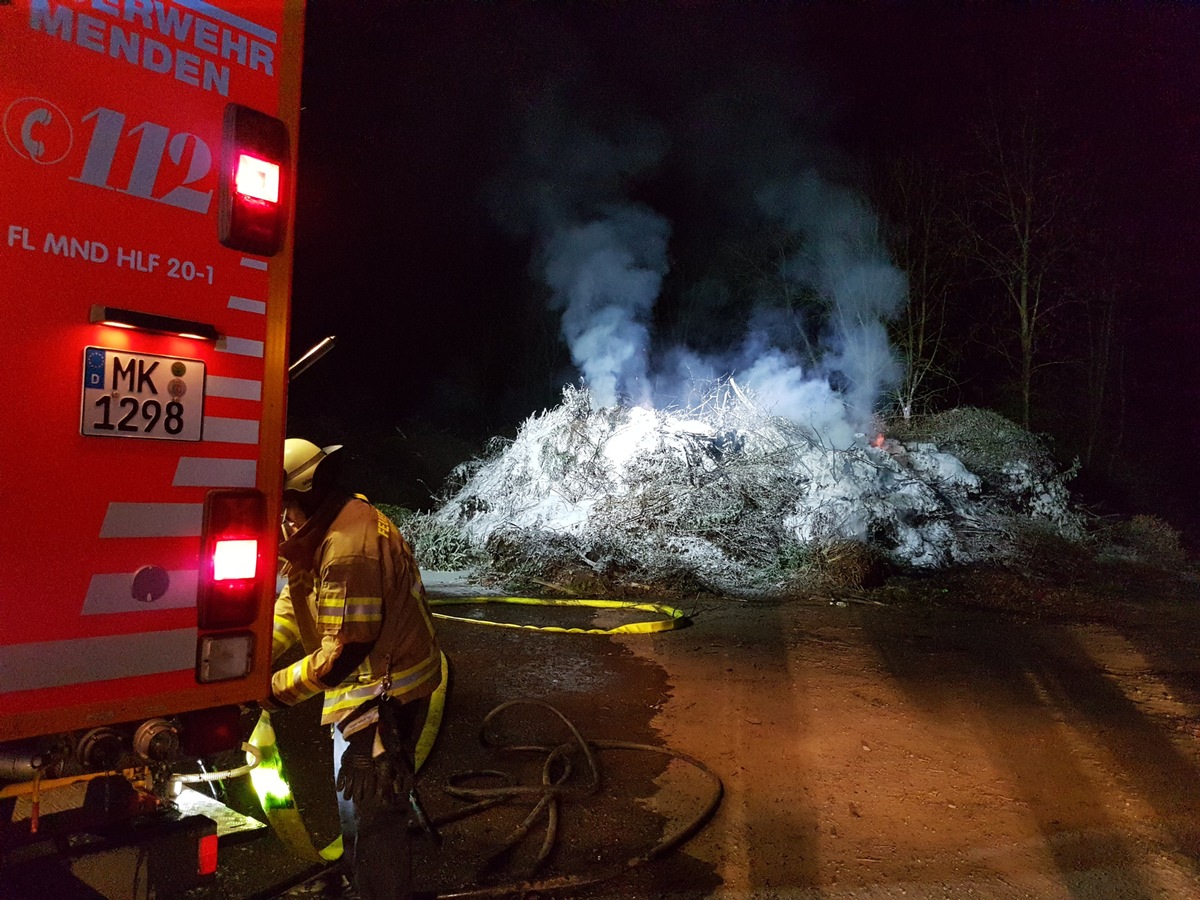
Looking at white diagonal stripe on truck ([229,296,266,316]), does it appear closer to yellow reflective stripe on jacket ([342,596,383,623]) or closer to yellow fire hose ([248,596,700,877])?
yellow reflective stripe on jacket ([342,596,383,623])

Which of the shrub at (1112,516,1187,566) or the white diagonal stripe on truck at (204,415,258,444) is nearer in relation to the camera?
the white diagonal stripe on truck at (204,415,258,444)

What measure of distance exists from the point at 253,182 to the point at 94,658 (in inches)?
51.3

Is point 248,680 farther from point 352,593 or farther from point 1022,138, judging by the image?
point 1022,138

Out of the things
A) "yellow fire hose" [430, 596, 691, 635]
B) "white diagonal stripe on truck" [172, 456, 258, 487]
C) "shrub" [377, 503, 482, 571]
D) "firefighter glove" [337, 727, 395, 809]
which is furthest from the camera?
"shrub" [377, 503, 482, 571]

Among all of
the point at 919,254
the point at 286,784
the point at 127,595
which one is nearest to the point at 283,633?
the point at 286,784

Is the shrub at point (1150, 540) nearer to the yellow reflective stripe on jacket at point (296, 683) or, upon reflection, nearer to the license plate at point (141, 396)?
the yellow reflective stripe on jacket at point (296, 683)

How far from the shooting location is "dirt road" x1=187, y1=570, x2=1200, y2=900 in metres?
3.51

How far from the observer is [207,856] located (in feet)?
7.39

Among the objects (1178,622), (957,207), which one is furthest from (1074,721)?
(957,207)

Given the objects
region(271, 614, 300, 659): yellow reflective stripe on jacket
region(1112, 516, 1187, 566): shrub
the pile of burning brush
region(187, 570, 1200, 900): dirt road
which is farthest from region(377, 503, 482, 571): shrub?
region(1112, 516, 1187, 566): shrub

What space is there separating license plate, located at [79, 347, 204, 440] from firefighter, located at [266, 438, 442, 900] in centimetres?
44

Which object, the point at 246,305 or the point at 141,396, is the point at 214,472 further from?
the point at 246,305

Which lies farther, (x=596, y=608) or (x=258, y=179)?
(x=596, y=608)

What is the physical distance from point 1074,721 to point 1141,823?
5.24 feet
